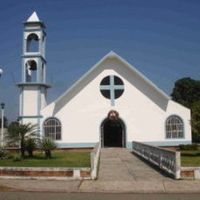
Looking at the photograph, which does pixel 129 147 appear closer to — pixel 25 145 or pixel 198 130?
pixel 198 130

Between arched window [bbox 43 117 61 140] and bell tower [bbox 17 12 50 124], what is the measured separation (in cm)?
76

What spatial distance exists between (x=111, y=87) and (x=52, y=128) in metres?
5.60

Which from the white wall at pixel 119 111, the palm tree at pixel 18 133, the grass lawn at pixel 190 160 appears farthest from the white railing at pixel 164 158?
the white wall at pixel 119 111

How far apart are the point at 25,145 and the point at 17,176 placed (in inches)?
317

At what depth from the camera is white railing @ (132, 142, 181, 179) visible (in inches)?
531

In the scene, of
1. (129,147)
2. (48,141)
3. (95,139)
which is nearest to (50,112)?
(95,139)

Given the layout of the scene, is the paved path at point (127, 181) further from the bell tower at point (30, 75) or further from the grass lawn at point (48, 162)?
the bell tower at point (30, 75)

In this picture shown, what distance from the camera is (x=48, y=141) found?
2145 centimetres

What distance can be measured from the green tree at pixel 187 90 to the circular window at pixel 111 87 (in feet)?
122

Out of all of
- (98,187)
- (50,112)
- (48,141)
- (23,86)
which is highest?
(23,86)

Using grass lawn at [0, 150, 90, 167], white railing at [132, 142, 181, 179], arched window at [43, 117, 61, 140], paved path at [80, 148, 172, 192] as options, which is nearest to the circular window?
arched window at [43, 117, 61, 140]

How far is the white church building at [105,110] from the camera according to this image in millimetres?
29828

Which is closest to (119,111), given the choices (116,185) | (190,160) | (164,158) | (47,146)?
(47,146)

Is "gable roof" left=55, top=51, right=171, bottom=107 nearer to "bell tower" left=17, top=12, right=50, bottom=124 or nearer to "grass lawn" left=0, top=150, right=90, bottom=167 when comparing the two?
"bell tower" left=17, top=12, right=50, bottom=124
